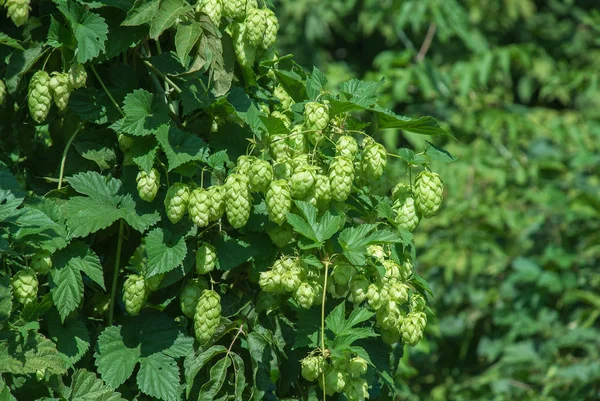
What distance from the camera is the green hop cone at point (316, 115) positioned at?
1.87 meters

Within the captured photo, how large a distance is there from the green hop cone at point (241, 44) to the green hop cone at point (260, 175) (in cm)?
29

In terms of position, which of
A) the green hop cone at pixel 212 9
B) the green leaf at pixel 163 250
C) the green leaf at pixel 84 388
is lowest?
the green leaf at pixel 84 388

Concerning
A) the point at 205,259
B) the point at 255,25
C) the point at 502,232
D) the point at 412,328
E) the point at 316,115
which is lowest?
the point at 502,232

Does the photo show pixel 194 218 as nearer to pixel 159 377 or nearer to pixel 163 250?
pixel 163 250

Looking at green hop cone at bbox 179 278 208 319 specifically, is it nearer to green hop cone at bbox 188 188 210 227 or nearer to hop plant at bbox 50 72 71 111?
green hop cone at bbox 188 188 210 227

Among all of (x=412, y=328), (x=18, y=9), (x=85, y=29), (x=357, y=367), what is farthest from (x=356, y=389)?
(x=18, y=9)

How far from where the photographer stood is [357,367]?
6.06 ft

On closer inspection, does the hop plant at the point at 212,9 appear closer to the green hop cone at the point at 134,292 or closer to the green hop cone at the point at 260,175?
the green hop cone at the point at 260,175

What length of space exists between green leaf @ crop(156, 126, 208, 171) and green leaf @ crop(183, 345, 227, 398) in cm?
39

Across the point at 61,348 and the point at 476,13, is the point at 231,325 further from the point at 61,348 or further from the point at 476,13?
the point at 476,13

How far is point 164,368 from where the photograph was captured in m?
1.91

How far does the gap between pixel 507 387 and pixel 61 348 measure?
3.64m

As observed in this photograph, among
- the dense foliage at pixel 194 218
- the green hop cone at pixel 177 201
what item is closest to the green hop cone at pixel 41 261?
the dense foliage at pixel 194 218

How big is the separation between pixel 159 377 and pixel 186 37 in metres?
0.70
